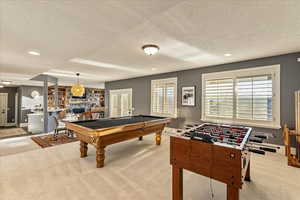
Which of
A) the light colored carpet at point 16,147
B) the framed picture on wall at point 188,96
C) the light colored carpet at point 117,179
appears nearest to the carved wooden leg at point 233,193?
the light colored carpet at point 117,179

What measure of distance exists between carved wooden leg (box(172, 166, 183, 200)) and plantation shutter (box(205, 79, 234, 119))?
314cm

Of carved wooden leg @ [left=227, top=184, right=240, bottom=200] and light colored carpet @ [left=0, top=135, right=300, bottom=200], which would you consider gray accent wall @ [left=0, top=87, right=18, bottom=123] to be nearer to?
light colored carpet @ [left=0, top=135, right=300, bottom=200]

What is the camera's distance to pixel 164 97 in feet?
18.6

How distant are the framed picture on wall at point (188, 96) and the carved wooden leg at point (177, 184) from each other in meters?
3.41

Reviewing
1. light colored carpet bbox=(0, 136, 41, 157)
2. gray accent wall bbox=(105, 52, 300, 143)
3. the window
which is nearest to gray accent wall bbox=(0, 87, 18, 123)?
light colored carpet bbox=(0, 136, 41, 157)

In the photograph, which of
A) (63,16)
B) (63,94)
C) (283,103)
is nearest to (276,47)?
(283,103)

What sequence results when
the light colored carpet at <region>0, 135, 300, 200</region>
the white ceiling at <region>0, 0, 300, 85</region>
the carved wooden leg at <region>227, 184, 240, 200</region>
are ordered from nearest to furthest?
1. the carved wooden leg at <region>227, 184, 240, 200</region>
2. the white ceiling at <region>0, 0, 300, 85</region>
3. the light colored carpet at <region>0, 135, 300, 200</region>

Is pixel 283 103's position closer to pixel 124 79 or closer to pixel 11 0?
pixel 11 0

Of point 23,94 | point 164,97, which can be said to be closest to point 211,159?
point 164,97

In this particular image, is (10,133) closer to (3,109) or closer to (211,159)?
(3,109)

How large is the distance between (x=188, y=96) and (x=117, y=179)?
3.61 metres

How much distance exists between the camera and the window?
537 centimetres

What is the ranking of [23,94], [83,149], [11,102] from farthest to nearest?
[11,102] → [23,94] → [83,149]

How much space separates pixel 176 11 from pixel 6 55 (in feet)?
12.5
